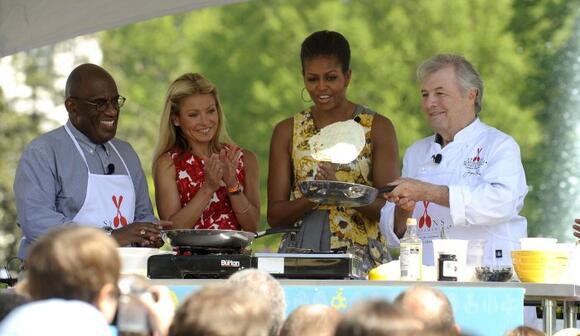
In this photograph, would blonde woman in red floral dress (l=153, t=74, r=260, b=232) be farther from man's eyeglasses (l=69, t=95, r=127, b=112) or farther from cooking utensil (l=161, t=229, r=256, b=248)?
cooking utensil (l=161, t=229, r=256, b=248)

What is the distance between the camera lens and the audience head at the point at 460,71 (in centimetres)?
593

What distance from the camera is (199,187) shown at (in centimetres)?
619

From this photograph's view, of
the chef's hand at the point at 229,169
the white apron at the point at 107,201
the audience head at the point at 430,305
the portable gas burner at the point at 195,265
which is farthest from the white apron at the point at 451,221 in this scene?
the audience head at the point at 430,305

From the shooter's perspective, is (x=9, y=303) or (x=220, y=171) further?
(x=220, y=171)

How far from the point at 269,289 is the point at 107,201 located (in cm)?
216

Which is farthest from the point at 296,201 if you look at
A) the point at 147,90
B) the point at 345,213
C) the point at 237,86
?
the point at 147,90

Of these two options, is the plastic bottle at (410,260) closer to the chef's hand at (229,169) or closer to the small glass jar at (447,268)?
the small glass jar at (447,268)

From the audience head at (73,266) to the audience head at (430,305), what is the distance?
0.94 m

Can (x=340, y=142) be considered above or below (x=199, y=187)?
above

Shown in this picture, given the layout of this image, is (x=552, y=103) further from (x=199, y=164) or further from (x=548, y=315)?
(x=548, y=315)

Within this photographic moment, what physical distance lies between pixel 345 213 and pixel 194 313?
3.22m

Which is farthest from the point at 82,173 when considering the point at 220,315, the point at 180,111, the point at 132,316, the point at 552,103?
the point at 552,103

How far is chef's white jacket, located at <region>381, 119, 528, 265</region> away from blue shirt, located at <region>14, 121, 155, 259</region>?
137 cm

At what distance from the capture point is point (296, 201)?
6.17 metres
